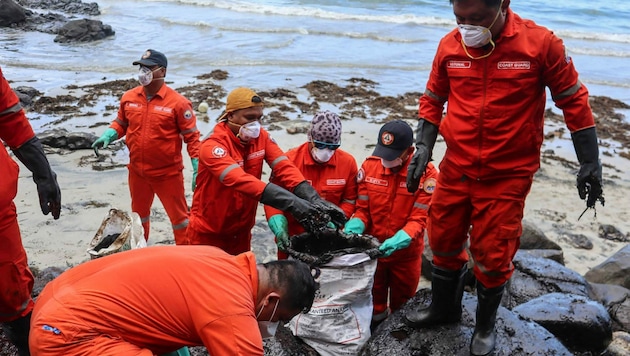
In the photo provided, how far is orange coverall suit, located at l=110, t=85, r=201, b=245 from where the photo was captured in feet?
16.2

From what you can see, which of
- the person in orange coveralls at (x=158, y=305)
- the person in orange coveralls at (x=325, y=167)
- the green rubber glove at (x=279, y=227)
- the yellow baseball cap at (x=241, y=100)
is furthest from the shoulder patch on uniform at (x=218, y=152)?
the person in orange coveralls at (x=158, y=305)

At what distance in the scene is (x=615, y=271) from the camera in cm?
488

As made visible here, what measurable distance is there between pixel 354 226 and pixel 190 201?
314 centimetres

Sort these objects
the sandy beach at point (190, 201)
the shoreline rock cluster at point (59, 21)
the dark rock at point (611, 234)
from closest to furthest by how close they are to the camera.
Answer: the sandy beach at point (190, 201) → the dark rock at point (611, 234) → the shoreline rock cluster at point (59, 21)

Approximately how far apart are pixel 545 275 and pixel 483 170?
230 centimetres

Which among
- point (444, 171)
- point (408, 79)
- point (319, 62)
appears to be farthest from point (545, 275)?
point (319, 62)

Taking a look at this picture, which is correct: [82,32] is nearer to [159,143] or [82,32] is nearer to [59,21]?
[59,21]

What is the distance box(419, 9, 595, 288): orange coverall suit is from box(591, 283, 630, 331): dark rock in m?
2.15

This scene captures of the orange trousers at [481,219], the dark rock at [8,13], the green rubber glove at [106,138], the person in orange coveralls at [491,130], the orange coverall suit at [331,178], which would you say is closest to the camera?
the person in orange coveralls at [491,130]

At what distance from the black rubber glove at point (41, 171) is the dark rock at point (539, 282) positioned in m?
3.46

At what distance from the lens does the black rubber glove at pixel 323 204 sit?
3.34 metres

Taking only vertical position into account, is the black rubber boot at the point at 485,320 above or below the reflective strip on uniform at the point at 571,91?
below

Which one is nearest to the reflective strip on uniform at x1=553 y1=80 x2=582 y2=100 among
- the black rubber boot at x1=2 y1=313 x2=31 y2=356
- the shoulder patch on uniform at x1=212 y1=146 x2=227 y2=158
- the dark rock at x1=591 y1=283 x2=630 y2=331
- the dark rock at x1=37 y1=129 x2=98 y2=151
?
the shoulder patch on uniform at x1=212 y1=146 x2=227 y2=158

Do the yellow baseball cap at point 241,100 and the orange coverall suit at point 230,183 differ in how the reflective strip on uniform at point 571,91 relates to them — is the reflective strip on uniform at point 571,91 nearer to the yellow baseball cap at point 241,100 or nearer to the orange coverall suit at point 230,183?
the orange coverall suit at point 230,183
